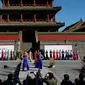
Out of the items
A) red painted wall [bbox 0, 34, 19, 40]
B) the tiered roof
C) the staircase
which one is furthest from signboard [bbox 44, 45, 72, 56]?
the tiered roof

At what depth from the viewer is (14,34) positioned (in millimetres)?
35125

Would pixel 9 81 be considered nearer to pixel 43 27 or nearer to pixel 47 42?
pixel 47 42

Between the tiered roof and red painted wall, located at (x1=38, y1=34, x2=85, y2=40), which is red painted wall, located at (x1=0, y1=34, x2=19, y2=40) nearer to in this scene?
red painted wall, located at (x1=38, y1=34, x2=85, y2=40)

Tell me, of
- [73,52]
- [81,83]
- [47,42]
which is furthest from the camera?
[47,42]

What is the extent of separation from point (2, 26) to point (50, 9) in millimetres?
7816

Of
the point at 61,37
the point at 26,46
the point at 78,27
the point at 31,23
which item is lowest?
the point at 26,46

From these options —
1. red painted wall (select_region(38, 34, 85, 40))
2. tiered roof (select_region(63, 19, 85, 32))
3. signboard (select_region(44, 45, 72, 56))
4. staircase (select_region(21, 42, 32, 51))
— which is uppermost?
tiered roof (select_region(63, 19, 85, 32))

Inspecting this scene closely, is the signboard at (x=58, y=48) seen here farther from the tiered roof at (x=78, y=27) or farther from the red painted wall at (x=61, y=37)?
the tiered roof at (x=78, y=27)

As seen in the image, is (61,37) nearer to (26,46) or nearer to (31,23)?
(26,46)

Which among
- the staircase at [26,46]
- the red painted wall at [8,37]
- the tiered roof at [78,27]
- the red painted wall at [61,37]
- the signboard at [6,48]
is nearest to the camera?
the signboard at [6,48]

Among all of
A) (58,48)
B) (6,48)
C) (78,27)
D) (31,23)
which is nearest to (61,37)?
(58,48)

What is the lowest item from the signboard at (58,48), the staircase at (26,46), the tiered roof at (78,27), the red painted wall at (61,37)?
the signboard at (58,48)

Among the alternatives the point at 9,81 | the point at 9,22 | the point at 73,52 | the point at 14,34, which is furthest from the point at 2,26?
the point at 9,81

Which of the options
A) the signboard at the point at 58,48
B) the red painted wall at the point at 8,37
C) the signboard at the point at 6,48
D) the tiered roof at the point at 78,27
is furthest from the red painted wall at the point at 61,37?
the tiered roof at the point at 78,27
